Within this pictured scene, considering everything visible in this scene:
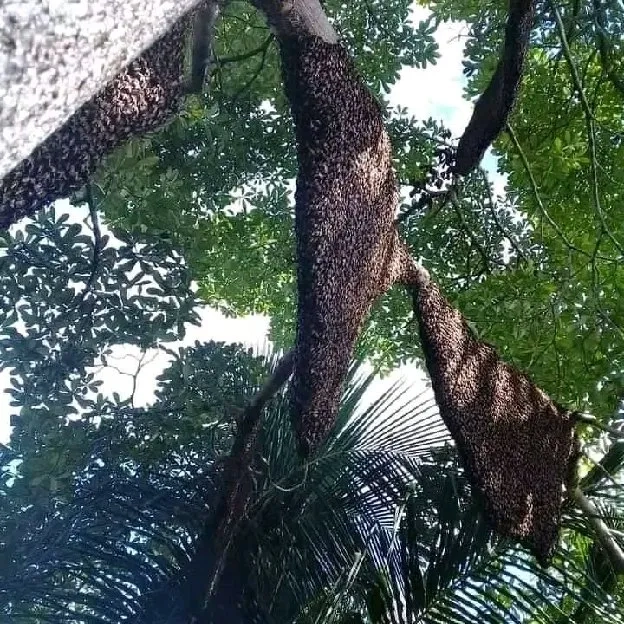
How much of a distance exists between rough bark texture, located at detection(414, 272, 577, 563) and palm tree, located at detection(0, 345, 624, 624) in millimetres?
83

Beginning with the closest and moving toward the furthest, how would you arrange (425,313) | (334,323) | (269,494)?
(334,323) < (425,313) < (269,494)

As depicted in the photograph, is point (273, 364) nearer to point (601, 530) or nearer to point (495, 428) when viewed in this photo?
point (495, 428)

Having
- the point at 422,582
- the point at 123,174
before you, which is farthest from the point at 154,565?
the point at 123,174

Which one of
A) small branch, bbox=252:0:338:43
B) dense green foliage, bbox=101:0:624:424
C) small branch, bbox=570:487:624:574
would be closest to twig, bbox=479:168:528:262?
dense green foliage, bbox=101:0:624:424

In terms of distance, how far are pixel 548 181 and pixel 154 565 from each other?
115 inches

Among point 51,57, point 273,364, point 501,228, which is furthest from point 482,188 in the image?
point 51,57

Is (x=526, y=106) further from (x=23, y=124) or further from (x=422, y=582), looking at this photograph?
(x=23, y=124)

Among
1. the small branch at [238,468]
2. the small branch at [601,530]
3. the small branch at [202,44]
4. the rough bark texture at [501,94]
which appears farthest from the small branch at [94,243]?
the small branch at [601,530]

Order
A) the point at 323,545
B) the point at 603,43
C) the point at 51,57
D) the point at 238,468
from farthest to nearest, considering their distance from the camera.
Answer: the point at 603,43, the point at 238,468, the point at 323,545, the point at 51,57

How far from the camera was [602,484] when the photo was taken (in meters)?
2.58

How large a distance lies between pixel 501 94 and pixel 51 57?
1691 mm

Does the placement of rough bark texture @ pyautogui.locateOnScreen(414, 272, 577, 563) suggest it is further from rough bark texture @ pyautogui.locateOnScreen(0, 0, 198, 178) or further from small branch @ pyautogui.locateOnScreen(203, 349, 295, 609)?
rough bark texture @ pyautogui.locateOnScreen(0, 0, 198, 178)

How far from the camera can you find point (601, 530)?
92.4 inches

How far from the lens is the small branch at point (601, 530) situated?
2.31m
